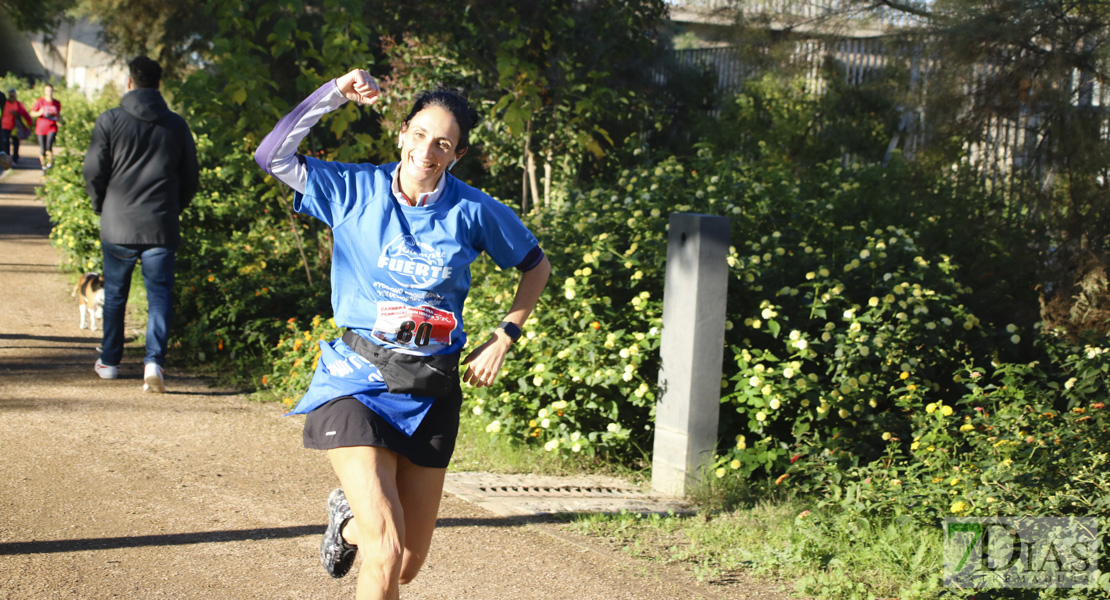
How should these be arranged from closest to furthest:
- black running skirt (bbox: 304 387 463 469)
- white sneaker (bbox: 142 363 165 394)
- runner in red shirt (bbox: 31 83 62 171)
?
black running skirt (bbox: 304 387 463 469)
white sneaker (bbox: 142 363 165 394)
runner in red shirt (bbox: 31 83 62 171)

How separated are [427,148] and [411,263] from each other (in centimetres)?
36

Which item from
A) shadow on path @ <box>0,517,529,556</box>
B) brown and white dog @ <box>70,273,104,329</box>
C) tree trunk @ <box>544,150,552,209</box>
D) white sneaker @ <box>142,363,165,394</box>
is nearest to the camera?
shadow on path @ <box>0,517,529,556</box>

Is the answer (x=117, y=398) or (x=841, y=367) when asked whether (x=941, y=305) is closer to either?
(x=841, y=367)

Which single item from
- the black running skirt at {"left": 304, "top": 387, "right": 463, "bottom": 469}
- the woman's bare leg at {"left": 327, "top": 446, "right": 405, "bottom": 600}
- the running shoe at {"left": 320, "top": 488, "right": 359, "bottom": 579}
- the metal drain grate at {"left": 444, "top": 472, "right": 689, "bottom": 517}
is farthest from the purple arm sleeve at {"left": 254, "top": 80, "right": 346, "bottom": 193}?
the metal drain grate at {"left": 444, "top": 472, "right": 689, "bottom": 517}

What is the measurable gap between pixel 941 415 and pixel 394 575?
3.34m

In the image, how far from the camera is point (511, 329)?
327 centimetres

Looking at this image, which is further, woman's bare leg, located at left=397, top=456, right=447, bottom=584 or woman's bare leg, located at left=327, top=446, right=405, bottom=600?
woman's bare leg, located at left=397, top=456, right=447, bottom=584

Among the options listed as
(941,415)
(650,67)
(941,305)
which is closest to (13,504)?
(941,415)

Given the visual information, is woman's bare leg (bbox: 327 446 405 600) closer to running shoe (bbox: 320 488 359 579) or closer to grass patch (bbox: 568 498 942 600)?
running shoe (bbox: 320 488 359 579)

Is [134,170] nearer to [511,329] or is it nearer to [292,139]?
[292,139]

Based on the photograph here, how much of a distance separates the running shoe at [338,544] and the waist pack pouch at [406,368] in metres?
0.55

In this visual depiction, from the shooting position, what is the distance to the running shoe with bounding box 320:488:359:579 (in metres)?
3.29

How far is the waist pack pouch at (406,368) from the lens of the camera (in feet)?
9.68

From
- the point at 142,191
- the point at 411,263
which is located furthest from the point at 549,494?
the point at 142,191
